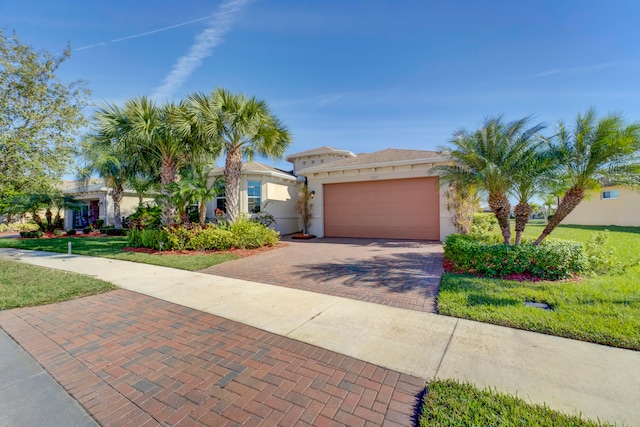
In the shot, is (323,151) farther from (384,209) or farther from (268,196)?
(384,209)

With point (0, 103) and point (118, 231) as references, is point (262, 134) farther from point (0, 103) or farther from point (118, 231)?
point (118, 231)

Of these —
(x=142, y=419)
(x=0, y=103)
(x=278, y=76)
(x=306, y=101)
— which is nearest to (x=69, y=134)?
(x=0, y=103)

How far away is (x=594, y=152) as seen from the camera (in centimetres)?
662

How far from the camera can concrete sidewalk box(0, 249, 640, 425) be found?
2.52 meters

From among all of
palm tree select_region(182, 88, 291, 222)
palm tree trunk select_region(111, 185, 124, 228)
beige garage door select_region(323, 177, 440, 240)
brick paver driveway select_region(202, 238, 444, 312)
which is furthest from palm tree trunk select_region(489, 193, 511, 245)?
palm tree trunk select_region(111, 185, 124, 228)

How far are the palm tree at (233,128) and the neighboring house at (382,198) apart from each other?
460 centimetres

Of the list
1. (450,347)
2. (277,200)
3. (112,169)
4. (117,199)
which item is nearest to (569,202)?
(450,347)

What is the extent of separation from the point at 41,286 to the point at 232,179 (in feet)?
22.1

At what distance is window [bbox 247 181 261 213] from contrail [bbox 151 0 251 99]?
5.97 metres

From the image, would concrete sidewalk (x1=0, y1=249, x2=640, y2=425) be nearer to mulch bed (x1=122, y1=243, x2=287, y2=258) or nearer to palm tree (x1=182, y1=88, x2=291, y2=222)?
mulch bed (x1=122, y1=243, x2=287, y2=258)

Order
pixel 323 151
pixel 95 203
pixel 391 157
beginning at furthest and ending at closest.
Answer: pixel 95 203 < pixel 323 151 < pixel 391 157

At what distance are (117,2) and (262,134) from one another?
18.6 ft

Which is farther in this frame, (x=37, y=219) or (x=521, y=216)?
(x=37, y=219)

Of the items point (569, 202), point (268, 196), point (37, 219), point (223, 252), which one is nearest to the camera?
point (569, 202)
